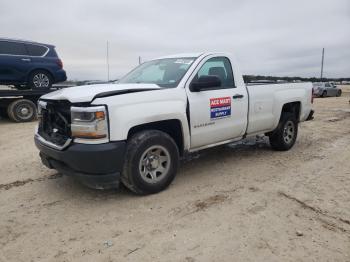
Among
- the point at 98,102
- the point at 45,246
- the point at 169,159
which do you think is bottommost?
the point at 45,246

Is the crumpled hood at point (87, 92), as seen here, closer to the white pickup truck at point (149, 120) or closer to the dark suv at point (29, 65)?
the white pickup truck at point (149, 120)

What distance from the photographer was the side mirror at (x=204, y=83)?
4.60 m

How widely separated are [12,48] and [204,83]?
859cm

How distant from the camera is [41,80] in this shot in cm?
1180

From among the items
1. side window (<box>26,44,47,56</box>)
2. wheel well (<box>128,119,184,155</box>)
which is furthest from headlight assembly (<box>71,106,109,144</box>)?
side window (<box>26,44,47,56</box>)

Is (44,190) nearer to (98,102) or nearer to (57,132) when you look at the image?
(57,132)

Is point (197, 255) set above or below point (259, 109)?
below

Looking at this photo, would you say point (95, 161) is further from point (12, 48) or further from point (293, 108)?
point (12, 48)

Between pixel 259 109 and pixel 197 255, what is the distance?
340 cm

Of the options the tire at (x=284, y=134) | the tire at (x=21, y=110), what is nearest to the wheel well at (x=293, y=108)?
the tire at (x=284, y=134)

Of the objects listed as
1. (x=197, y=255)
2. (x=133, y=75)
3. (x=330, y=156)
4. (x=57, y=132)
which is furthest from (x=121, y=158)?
(x=330, y=156)

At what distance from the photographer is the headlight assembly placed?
379 cm

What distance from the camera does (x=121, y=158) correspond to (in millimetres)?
3967

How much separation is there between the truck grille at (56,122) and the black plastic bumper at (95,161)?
0.92ft
